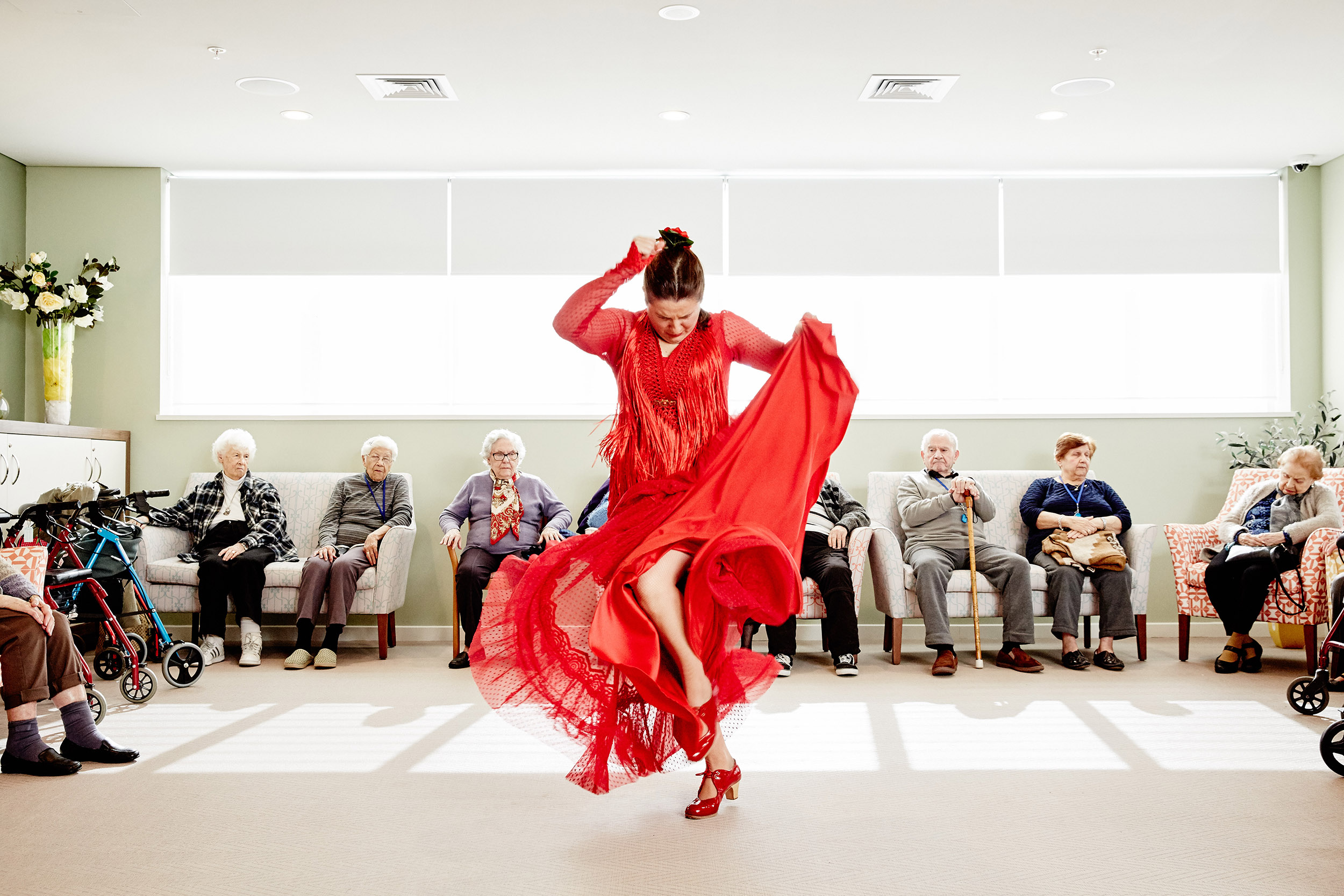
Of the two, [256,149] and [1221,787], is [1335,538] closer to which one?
[1221,787]

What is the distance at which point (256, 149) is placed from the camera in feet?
18.2

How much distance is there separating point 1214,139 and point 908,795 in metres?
4.30

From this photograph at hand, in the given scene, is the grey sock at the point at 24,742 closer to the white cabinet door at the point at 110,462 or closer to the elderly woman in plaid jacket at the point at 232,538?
the elderly woman in plaid jacket at the point at 232,538

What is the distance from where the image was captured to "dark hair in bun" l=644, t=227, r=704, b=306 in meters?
2.51

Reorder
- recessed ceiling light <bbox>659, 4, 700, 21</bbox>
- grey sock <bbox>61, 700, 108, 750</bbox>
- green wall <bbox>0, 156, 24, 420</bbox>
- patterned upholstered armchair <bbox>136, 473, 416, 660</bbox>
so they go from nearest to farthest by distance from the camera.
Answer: grey sock <bbox>61, 700, 108, 750</bbox>, recessed ceiling light <bbox>659, 4, 700, 21</bbox>, patterned upholstered armchair <bbox>136, 473, 416, 660</bbox>, green wall <bbox>0, 156, 24, 420</bbox>

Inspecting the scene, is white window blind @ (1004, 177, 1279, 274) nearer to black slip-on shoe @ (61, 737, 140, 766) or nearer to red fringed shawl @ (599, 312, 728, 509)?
red fringed shawl @ (599, 312, 728, 509)

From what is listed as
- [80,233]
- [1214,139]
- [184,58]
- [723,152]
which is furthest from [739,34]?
[80,233]

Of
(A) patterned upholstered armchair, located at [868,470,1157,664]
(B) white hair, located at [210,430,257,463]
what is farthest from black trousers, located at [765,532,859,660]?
(B) white hair, located at [210,430,257,463]

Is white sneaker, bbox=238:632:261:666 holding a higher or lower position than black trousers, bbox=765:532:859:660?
lower

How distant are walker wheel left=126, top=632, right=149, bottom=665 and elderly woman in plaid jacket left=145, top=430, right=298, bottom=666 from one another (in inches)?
13.9

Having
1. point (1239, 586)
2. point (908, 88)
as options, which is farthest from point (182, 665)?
point (1239, 586)

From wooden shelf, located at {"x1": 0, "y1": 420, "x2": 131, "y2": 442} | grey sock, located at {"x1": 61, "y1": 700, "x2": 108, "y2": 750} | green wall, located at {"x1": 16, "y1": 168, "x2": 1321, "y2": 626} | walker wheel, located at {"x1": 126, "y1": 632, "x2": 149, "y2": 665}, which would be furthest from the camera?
green wall, located at {"x1": 16, "y1": 168, "x2": 1321, "y2": 626}

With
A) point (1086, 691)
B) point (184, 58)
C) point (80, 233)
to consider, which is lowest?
point (1086, 691)

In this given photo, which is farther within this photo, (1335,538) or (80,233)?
(80,233)
